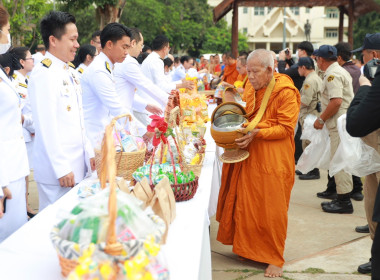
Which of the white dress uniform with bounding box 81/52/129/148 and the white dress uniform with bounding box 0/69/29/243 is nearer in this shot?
the white dress uniform with bounding box 0/69/29/243

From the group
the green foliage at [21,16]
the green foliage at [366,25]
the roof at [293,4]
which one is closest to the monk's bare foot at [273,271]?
the roof at [293,4]

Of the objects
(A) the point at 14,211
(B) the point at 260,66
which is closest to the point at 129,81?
(B) the point at 260,66

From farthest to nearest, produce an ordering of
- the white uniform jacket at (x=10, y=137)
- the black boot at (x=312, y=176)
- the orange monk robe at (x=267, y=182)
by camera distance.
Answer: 1. the black boot at (x=312, y=176)
2. the orange monk robe at (x=267, y=182)
3. the white uniform jacket at (x=10, y=137)

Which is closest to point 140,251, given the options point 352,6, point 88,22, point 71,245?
point 71,245

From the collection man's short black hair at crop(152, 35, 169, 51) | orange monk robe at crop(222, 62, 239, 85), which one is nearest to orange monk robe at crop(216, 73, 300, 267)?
man's short black hair at crop(152, 35, 169, 51)

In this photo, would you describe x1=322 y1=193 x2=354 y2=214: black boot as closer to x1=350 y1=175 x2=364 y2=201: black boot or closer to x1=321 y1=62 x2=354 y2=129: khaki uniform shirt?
x1=350 y1=175 x2=364 y2=201: black boot

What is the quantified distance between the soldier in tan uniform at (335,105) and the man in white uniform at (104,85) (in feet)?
8.89

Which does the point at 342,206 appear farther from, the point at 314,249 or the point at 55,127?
the point at 55,127

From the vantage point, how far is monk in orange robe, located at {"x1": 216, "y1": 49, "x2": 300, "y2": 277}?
3834 millimetres

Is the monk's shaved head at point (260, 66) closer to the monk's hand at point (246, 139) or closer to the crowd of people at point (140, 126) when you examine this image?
the crowd of people at point (140, 126)

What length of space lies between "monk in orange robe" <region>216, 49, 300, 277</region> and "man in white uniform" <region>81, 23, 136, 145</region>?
Result: 3.38 feet

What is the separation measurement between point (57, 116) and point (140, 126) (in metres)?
2.27

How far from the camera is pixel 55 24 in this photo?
3225 millimetres

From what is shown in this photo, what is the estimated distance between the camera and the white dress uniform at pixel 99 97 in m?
3.75
